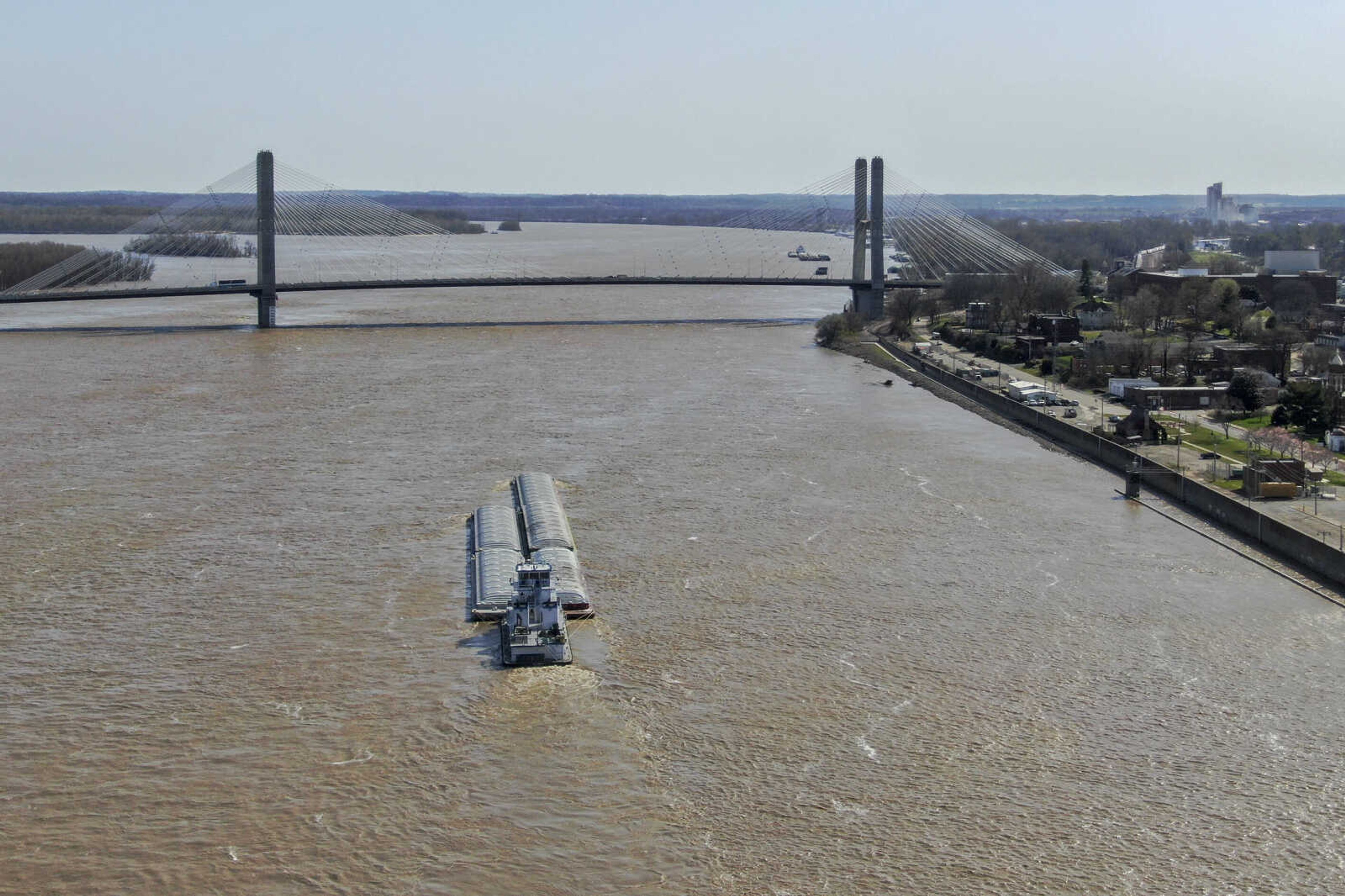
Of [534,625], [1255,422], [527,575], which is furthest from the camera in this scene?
[1255,422]

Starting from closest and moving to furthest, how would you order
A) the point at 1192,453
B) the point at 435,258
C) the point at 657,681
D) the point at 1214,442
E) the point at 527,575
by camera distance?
the point at 657,681 < the point at 527,575 < the point at 1192,453 < the point at 1214,442 < the point at 435,258

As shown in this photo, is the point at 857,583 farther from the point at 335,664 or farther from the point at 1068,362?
the point at 1068,362

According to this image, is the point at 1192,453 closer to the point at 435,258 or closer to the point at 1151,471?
the point at 1151,471

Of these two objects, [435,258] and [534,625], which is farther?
[435,258]

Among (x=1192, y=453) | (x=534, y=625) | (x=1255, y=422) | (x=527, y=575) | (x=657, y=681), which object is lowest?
(x=657, y=681)

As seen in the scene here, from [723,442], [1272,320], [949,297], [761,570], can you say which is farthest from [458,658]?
[949,297]

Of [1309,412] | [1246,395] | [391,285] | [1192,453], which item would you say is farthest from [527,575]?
[391,285]

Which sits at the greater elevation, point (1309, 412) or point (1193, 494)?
point (1309, 412)

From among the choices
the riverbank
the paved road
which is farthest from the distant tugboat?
the paved road
